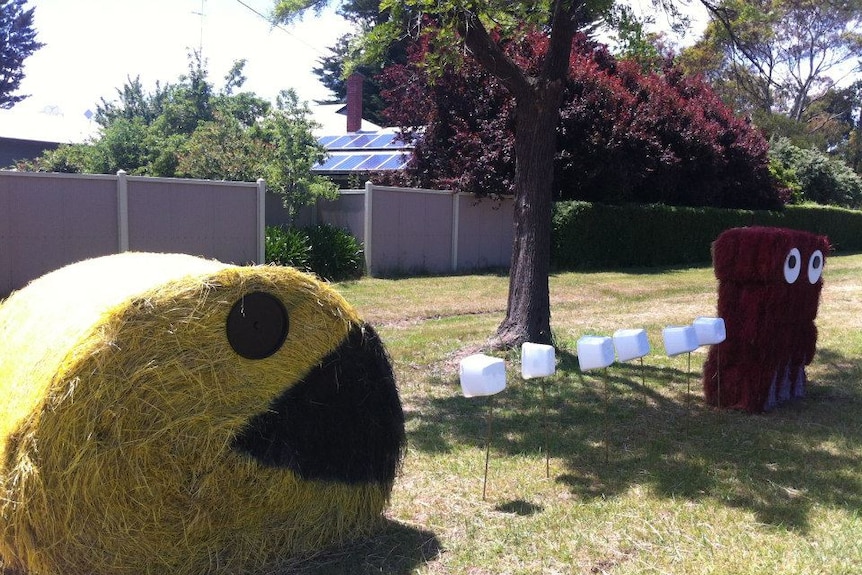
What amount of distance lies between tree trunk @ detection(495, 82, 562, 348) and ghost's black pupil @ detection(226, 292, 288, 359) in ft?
16.8

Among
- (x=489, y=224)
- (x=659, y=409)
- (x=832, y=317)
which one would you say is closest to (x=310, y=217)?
(x=489, y=224)

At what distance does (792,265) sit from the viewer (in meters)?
6.40

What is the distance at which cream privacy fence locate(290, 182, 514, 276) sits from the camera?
16.7 meters

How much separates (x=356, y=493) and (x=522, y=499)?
1142 millimetres

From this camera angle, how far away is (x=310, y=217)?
17.3 meters

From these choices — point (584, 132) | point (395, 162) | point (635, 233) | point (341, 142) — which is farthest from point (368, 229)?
point (341, 142)

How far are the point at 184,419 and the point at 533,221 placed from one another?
582 cm

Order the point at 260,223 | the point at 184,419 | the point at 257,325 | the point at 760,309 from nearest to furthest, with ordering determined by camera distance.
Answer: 1. the point at 184,419
2. the point at 257,325
3. the point at 760,309
4. the point at 260,223

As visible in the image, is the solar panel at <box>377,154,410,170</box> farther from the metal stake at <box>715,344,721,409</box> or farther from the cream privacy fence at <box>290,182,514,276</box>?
the metal stake at <box>715,344,721,409</box>

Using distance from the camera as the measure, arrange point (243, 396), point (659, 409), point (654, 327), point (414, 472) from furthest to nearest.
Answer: point (654, 327) → point (659, 409) → point (414, 472) → point (243, 396)

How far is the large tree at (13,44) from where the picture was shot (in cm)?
5388

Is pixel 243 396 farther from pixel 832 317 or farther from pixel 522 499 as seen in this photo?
pixel 832 317

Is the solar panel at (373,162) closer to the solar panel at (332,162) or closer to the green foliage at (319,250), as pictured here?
the solar panel at (332,162)

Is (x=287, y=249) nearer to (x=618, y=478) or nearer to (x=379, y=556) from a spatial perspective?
(x=618, y=478)
